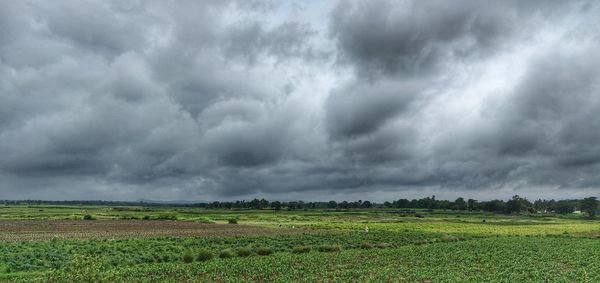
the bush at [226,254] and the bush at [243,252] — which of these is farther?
the bush at [243,252]

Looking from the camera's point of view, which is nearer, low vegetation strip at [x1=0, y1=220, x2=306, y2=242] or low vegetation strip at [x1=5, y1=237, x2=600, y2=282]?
low vegetation strip at [x1=5, y1=237, x2=600, y2=282]

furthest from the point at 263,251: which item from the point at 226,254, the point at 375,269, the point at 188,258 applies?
the point at 375,269

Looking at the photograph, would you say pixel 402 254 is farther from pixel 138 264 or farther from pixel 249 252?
pixel 138 264

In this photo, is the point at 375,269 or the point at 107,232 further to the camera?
the point at 107,232

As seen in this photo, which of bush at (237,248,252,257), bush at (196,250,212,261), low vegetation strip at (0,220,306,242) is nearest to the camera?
bush at (196,250,212,261)

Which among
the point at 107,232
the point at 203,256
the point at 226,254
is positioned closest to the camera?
the point at 203,256

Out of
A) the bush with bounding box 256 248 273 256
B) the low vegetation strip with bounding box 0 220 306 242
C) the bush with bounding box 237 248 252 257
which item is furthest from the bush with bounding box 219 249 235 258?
the low vegetation strip with bounding box 0 220 306 242

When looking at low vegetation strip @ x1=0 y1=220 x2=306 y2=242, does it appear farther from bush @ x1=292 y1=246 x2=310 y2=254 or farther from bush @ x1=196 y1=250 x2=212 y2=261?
bush @ x1=196 y1=250 x2=212 y2=261

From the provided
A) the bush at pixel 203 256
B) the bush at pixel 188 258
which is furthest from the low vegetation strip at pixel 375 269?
the bush at pixel 188 258

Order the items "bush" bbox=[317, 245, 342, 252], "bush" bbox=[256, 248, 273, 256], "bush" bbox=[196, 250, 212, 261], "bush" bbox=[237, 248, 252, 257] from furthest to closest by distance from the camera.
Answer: "bush" bbox=[317, 245, 342, 252] < "bush" bbox=[256, 248, 273, 256] < "bush" bbox=[237, 248, 252, 257] < "bush" bbox=[196, 250, 212, 261]

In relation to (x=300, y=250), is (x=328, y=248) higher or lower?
higher

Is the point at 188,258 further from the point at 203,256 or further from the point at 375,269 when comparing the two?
the point at 375,269

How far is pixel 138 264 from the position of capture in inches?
1494

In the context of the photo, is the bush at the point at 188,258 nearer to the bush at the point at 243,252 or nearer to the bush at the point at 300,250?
the bush at the point at 243,252
